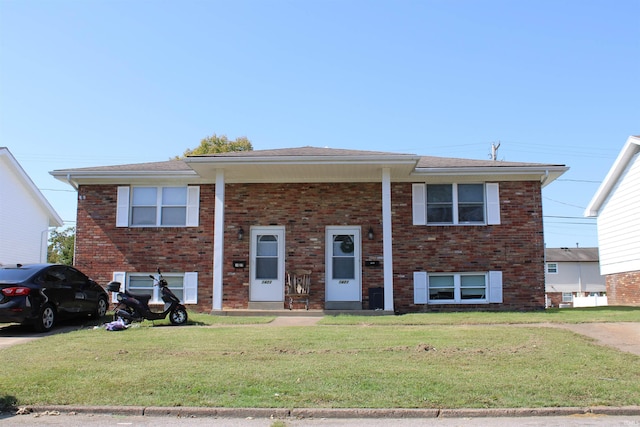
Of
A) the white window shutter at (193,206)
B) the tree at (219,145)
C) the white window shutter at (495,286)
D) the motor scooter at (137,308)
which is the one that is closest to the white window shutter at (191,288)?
the white window shutter at (193,206)

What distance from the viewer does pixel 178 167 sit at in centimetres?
1870

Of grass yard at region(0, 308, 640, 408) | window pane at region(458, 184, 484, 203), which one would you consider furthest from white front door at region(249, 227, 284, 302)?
grass yard at region(0, 308, 640, 408)

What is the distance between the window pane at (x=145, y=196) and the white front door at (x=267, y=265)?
317cm

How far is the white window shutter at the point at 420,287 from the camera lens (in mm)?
17500

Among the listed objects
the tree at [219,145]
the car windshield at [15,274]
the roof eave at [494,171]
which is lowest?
the car windshield at [15,274]

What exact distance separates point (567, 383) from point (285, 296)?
35.2 feet

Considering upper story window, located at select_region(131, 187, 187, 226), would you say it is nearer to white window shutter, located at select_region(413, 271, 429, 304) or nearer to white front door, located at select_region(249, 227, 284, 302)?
white front door, located at select_region(249, 227, 284, 302)

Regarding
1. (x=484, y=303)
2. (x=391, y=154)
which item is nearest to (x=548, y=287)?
(x=484, y=303)

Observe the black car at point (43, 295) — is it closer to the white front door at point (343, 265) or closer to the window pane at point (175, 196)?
the window pane at point (175, 196)

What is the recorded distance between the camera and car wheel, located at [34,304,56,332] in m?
12.7

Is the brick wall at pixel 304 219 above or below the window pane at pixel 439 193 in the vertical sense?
below

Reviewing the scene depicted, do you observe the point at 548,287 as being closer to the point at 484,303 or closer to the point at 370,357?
the point at 484,303

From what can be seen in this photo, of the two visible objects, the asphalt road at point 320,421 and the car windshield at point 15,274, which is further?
the car windshield at point 15,274

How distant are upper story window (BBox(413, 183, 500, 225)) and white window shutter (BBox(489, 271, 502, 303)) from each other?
1.46 metres
